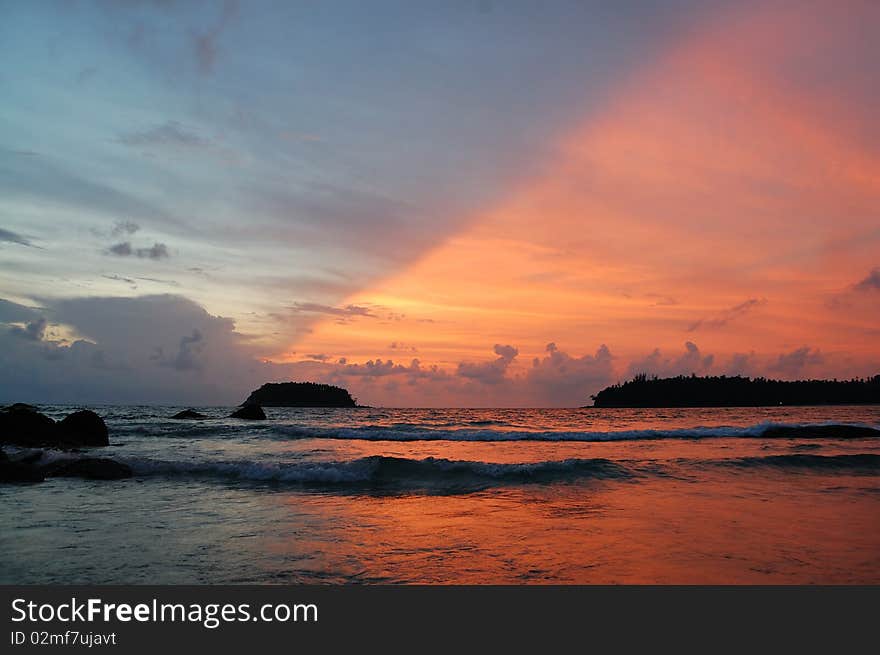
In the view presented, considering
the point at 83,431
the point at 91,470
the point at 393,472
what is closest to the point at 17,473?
the point at 91,470

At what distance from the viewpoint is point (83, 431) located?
30.2 metres

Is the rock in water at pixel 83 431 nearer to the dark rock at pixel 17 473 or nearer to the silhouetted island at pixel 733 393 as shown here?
the dark rock at pixel 17 473

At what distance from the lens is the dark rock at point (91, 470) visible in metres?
17.9

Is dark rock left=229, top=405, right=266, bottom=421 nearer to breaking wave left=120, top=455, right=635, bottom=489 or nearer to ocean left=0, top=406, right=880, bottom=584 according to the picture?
breaking wave left=120, top=455, right=635, bottom=489

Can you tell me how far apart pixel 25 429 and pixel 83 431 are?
3313mm

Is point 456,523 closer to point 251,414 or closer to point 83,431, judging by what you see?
point 83,431

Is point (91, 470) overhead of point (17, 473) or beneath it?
beneath

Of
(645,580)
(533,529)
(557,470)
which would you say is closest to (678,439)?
(557,470)

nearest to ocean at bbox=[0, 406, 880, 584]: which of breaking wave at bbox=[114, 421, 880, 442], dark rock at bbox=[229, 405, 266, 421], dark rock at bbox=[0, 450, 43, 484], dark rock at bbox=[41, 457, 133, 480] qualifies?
dark rock at bbox=[0, 450, 43, 484]

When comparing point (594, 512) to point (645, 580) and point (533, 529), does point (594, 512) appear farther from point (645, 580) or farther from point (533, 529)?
point (645, 580)

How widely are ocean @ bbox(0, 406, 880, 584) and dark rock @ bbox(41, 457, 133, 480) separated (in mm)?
829
